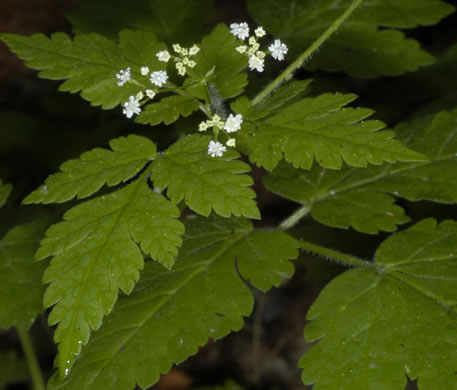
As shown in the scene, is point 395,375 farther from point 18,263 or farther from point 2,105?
point 2,105

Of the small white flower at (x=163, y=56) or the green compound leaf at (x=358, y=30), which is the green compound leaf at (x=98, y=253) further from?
the green compound leaf at (x=358, y=30)

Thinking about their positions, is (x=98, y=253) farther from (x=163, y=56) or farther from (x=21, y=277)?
(x=21, y=277)

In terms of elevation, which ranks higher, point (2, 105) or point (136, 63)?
point (136, 63)

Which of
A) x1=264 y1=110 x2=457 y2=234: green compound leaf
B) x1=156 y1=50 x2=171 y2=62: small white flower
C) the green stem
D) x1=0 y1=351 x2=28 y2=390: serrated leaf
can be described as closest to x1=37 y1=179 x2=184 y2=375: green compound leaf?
x1=156 y1=50 x2=171 y2=62: small white flower

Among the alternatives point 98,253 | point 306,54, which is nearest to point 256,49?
point 306,54

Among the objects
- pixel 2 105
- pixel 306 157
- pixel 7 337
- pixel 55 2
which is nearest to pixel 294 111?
pixel 306 157
